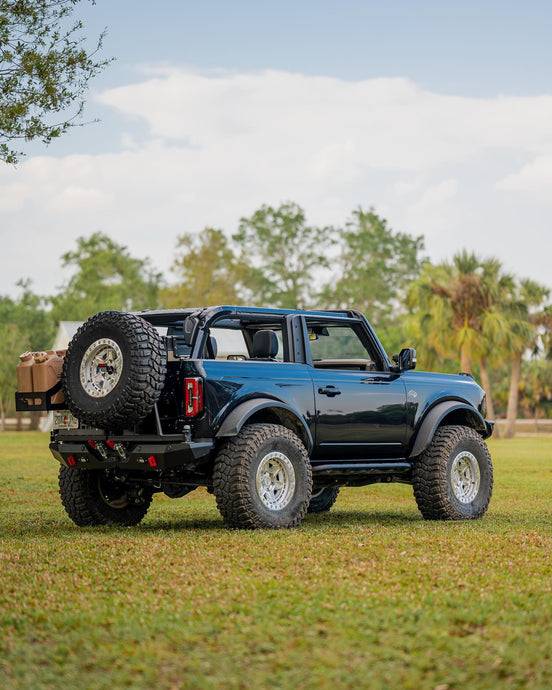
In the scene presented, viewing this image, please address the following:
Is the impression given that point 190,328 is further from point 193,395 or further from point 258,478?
point 258,478

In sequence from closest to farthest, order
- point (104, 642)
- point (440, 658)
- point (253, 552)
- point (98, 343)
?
1. point (440, 658)
2. point (104, 642)
3. point (253, 552)
4. point (98, 343)

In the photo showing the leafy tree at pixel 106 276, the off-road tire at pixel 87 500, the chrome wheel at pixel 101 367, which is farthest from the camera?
the leafy tree at pixel 106 276

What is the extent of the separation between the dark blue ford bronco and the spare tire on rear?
12 mm

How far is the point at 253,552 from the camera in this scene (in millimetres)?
7945

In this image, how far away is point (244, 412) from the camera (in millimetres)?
9375

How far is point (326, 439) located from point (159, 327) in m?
1.96

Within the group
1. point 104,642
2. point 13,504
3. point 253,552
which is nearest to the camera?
point 104,642

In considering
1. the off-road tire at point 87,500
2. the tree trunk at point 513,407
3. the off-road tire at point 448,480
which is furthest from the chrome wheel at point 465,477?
the tree trunk at point 513,407

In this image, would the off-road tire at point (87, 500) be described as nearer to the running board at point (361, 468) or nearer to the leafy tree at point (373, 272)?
the running board at point (361, 468)

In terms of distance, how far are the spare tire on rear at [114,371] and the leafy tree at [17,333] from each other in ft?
188

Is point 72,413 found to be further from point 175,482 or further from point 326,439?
point 326,439

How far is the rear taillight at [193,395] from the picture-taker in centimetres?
920

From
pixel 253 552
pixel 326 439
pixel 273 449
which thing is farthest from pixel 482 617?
pixel 326 439

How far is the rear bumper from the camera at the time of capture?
918 cm
